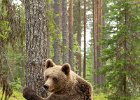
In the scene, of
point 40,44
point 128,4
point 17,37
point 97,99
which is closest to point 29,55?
point 40,44

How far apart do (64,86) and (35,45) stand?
1288 mm

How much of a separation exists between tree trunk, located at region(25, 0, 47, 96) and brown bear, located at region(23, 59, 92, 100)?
2.43ft

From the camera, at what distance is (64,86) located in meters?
6.32

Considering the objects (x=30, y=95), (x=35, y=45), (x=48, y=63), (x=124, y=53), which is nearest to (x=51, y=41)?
(x=124, y=53)

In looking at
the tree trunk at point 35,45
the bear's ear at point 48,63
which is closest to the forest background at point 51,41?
the tree trunk at point 35,45

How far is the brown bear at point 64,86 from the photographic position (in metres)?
6.27

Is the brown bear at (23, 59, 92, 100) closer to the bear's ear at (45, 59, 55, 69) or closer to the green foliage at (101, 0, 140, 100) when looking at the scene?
the bear's ear at (45, 59, 55, 69)

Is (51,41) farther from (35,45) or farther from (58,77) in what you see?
(58,77)

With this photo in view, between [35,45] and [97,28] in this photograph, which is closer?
[35,45]

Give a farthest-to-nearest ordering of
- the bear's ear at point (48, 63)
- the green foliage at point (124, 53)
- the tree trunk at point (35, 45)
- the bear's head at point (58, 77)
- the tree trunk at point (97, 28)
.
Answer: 1. the tree trunk at point (97, 28)
2. the green foliage at point (124, 53)
3. the tree trunk at point (35, 45)
4. the bear's ear at point (48, 63)
5. the bear's head at point (58, 77)

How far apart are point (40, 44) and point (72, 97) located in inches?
56.7

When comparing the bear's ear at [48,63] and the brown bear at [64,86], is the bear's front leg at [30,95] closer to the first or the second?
the brown bear at [64,86]

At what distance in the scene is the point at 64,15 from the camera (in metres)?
25.6

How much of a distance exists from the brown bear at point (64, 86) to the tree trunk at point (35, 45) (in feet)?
2.43
